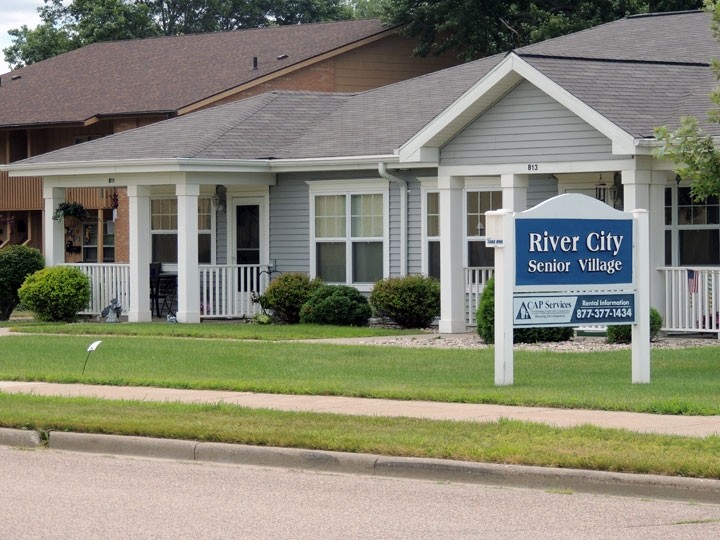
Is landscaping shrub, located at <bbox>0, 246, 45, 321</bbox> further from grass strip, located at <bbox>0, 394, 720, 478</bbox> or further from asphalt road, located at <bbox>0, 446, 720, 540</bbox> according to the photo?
asphalt road, located at <bbox>0, 446, 720, 540</bbox>

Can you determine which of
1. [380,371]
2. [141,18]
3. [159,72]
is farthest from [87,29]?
[380,371]

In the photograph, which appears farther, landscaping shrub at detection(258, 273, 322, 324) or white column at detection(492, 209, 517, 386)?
landscaping shrub at detection(258, 273, 322, 324)

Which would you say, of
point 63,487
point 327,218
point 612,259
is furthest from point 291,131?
point 63,487

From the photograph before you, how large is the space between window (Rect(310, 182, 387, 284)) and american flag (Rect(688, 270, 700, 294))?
6.40 meters

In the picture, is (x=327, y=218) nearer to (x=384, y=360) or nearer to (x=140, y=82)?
(x=384, y=360)

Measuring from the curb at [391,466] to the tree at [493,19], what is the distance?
1042 inches

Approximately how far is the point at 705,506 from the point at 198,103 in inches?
1060

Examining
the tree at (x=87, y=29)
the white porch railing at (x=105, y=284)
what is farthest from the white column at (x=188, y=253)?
the tree at (x=87, y=29)

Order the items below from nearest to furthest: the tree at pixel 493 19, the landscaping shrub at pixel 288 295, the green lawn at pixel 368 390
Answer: the green lawn at pixel 368 390
the landscaping shrub at pixel 288 295
the tree at pixel 493 19

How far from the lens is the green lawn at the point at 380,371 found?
14.0m

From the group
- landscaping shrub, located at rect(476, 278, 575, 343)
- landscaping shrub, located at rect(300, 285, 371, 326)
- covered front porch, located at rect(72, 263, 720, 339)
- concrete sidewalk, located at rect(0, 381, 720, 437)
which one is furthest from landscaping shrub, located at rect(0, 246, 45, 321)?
concrete sidewalk, located at rect(0, 381, 720, 437)

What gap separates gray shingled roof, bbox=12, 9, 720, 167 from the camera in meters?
21.8

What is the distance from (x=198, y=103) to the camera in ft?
115

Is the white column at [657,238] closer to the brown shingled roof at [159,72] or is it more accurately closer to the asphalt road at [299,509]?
the asphalt road at [299,509]
